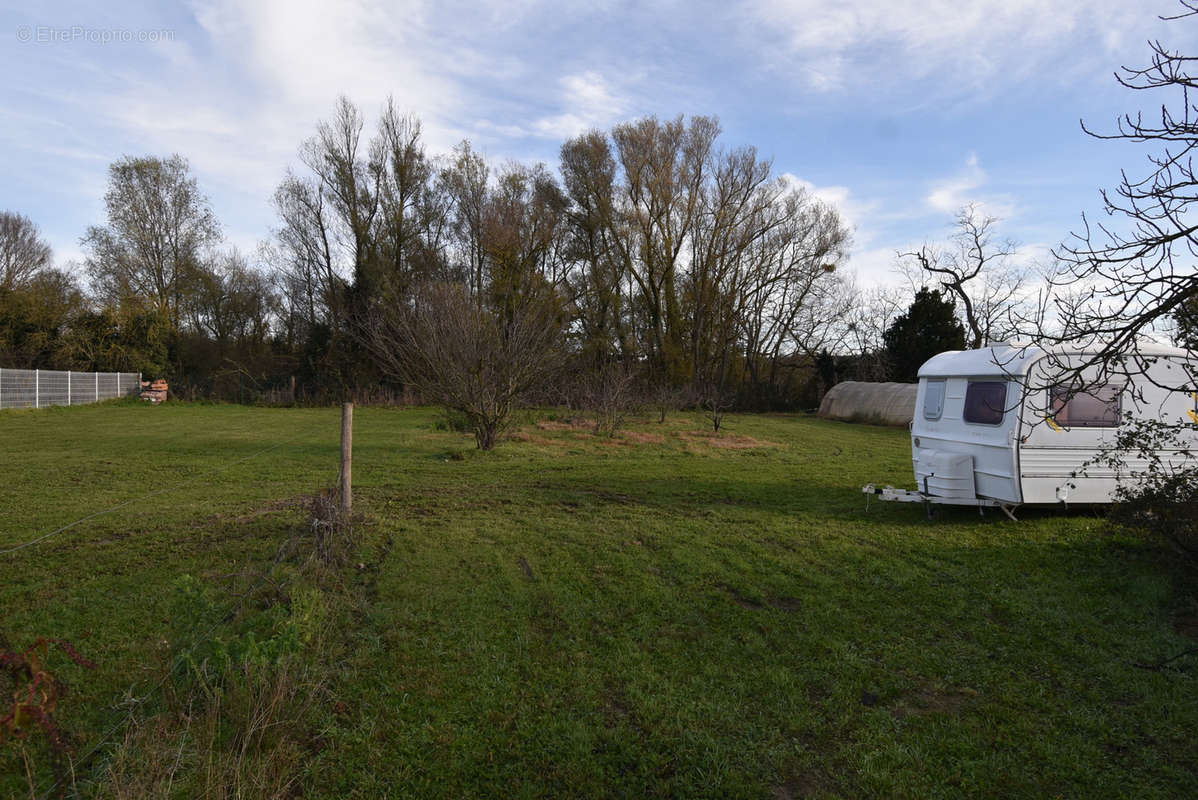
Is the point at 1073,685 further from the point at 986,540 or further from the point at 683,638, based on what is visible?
the point at 986,540

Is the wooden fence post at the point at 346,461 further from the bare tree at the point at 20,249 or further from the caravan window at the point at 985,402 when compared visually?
the bare tree at the point at 20,249

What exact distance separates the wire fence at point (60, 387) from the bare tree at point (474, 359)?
1632 centimetres

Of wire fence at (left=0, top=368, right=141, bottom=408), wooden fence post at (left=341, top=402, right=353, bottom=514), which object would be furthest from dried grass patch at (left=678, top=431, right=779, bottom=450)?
wire fence at (left=0, top=368, right=141, bottom=408)

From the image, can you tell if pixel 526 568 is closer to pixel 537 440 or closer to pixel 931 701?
pixel 931 701

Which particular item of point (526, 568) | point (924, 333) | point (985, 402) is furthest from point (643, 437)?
point (924, 333)

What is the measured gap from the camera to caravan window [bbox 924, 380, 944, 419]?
8.91m

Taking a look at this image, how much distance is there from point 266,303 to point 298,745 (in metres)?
37.1

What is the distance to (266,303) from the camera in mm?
35750

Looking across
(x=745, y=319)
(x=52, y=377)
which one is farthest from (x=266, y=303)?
(x=745, y=319)

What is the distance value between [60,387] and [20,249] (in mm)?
16346

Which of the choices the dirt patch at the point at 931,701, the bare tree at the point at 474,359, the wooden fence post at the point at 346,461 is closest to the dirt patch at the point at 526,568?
the wooden fence post at the point at 346,461

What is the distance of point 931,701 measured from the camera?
3.64 meters

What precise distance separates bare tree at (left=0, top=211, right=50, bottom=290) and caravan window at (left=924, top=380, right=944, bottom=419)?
131 ft

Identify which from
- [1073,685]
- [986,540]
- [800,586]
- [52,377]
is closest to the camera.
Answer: [1073,685]
